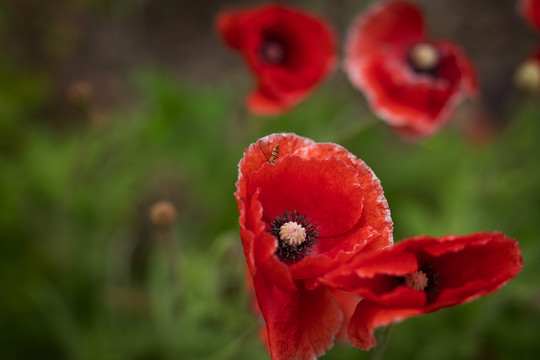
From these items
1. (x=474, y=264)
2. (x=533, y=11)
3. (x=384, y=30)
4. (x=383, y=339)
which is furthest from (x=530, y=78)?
(x=383, y=339)

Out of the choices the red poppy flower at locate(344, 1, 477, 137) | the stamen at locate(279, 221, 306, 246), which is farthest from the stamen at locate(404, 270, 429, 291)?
the red poppy flower at locate(344, 1, 477, 137)

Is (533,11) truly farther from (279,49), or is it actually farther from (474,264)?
(474,264)

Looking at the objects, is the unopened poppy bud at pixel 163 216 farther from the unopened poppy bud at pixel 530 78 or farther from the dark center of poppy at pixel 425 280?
the unopened poppy bud at pixel 530 78

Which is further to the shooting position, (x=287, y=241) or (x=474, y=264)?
(x=287, y=241)

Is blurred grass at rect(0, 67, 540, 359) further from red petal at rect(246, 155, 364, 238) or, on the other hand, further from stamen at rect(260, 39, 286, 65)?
red petal at rect(246, 155, 364, 238)

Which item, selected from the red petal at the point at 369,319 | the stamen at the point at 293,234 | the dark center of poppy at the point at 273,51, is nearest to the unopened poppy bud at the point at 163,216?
the stamen at the point at 293,234

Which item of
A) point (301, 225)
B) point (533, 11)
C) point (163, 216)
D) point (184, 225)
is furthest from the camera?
point (184, 225)
